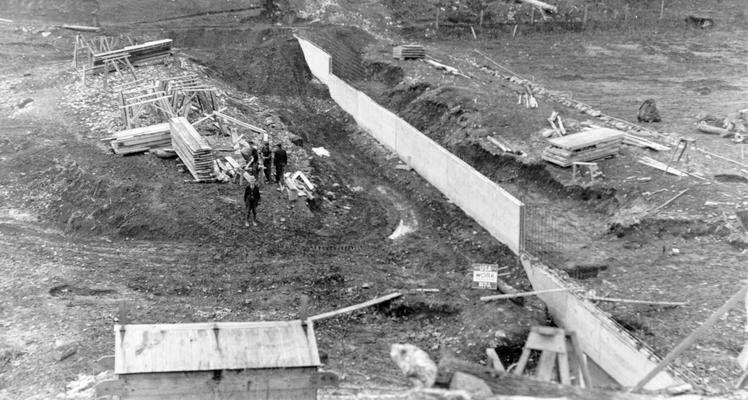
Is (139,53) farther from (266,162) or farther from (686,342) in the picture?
(686,342)

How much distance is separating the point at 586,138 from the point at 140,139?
11419 mm

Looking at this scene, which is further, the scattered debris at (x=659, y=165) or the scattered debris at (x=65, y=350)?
the scattered debris at (x=659, y=165)

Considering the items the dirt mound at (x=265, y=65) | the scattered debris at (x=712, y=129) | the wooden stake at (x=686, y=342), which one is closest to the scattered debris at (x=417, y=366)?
the wooden stake at (x=686, y=342)

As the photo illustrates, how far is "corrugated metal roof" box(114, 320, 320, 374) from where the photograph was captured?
10.3 metres

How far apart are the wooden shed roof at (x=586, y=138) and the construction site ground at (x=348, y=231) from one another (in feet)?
2.03

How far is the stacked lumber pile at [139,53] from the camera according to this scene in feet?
88.5

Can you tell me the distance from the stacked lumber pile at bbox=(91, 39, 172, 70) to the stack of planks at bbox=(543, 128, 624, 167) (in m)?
14.8

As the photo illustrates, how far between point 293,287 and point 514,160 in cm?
837

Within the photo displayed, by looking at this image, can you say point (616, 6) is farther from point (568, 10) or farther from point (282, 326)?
point (282, 326)

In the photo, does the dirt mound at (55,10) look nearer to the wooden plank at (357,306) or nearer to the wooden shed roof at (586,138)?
the wooden shed roof at (586,138)

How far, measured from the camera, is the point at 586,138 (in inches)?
815

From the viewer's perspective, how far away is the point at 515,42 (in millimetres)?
37375

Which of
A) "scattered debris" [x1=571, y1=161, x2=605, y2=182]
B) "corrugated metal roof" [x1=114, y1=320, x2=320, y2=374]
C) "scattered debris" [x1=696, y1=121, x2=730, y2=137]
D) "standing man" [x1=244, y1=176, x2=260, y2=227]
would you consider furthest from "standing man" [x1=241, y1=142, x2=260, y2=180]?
"scattered debris" [x1=696, y1=121, x2=730, y2=137]

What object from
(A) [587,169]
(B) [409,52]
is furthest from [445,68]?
(A) [587,169]
